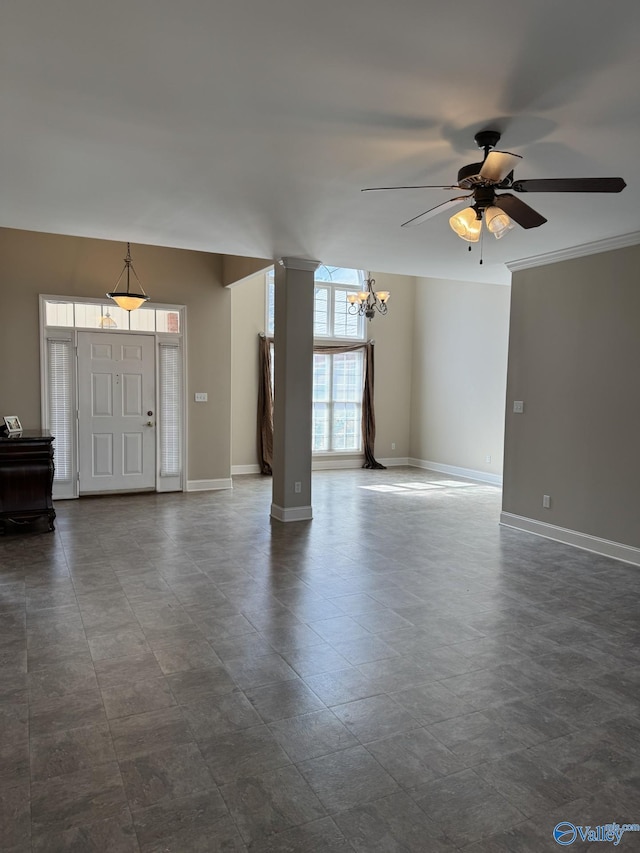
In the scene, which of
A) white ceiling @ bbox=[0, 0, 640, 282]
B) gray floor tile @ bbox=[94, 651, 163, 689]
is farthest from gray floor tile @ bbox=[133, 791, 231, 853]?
white ceiling @ bbox=[0, 0, 640, 282]

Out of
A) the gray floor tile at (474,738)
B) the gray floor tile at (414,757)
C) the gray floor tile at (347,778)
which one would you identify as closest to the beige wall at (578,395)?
the gray floor tile at (474,738)

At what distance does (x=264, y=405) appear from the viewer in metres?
9.11

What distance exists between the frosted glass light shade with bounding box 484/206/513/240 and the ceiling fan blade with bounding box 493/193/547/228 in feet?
0.13

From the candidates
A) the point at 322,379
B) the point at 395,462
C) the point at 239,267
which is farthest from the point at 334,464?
the point at 239,267

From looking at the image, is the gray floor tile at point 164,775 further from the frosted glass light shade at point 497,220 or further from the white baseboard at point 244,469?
the white baseboard at point 244,469

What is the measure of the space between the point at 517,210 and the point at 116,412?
5.63 meters

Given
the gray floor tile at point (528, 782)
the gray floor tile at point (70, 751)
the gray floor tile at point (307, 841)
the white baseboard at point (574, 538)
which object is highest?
the white baseboard at point (574, 538)

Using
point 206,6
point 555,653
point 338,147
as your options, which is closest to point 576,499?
point 555,653

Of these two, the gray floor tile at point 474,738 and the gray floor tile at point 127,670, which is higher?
the gray floor tile at point 127,670

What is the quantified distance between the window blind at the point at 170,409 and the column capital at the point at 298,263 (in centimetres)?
234

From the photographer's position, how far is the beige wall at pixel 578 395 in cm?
479

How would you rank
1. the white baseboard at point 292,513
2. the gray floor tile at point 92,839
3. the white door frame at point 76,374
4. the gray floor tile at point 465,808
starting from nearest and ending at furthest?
the gray floor tile at point 92,839 < the gray floor tile at point 465,808 < the white baseboard at point 292,513 < the white door frame at point 76,374

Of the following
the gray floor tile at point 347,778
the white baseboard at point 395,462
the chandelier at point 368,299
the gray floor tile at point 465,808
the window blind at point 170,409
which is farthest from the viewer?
the white baseboard at point 395,462

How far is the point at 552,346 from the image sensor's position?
5449mm
